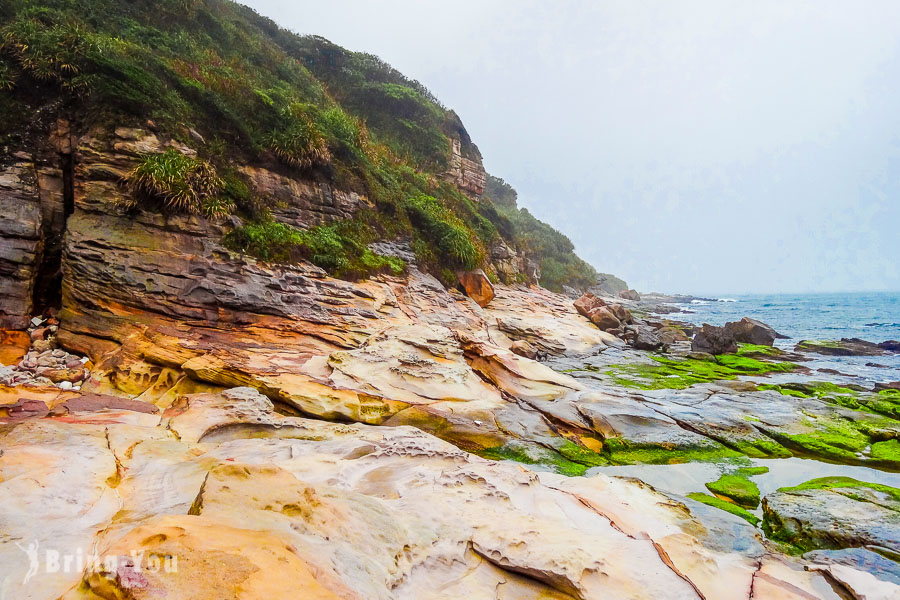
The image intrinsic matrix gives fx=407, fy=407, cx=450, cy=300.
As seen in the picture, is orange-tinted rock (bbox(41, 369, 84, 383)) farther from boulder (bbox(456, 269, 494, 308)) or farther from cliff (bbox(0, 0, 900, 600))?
boulder (bbox(456, 269, 494, 308))

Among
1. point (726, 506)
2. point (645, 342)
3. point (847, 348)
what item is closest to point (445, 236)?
point (645, 342)

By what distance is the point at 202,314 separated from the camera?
11078 mm

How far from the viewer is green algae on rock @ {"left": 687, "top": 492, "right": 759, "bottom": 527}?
6.64m

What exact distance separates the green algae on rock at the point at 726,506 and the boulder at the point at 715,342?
61.0 feet

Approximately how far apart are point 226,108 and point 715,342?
2671cm

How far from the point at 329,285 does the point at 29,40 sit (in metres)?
11.1

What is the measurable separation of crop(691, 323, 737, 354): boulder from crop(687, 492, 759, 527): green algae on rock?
61.0 feet

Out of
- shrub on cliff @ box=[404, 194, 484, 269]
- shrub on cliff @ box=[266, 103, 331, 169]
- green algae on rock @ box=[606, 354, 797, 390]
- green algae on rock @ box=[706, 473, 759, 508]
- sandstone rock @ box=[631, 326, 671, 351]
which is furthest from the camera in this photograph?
sandstone rock @ box=[631, 326, 671, 351]

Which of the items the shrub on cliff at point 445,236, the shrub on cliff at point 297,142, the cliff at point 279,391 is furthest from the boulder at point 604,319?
the shrub on cliff at point 297,142

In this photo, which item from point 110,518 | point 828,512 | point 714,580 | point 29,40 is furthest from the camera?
point 29,40

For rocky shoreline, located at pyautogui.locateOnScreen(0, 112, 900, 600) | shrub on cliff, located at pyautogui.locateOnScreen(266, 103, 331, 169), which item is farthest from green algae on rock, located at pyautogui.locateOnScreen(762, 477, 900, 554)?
shrub on cliff, located at pyautogui.locateOnScreen(266, 103, 331, 169)

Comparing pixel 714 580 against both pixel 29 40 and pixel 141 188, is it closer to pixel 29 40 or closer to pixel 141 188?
pixel 141 188

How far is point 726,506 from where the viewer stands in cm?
695

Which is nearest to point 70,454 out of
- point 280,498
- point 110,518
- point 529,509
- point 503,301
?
point 110,518
